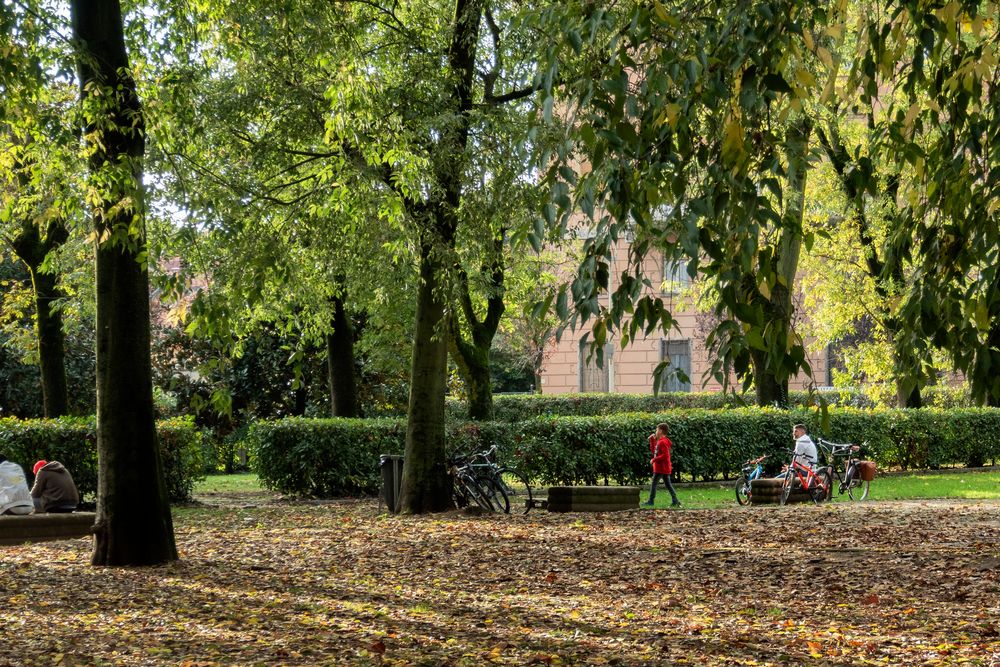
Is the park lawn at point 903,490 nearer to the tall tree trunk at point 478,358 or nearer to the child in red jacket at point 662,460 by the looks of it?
the child in red jacket at point 662,460

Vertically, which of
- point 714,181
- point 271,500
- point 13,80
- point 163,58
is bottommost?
point 271,500

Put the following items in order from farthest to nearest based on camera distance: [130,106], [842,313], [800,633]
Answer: [842,313], [130,106], [800,633]

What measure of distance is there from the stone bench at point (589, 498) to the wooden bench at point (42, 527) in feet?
20.6

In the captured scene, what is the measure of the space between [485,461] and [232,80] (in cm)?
681

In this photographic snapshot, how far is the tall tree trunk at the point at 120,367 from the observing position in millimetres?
11117

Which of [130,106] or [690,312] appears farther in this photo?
[690,312]

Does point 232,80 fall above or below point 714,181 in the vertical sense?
above

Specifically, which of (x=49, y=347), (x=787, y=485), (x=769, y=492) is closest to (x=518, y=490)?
(x=769, y=492)

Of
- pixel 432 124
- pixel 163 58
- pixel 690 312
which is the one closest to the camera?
pixel 163 58

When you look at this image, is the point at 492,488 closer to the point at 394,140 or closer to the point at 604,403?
the point at 394,140

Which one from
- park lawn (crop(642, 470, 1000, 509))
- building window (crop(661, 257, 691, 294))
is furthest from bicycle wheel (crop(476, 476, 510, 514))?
building window (crop(661, 257, 691, 294))

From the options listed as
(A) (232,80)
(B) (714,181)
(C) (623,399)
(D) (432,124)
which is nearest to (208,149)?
(A) (232,80)

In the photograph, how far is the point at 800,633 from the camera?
292 inches

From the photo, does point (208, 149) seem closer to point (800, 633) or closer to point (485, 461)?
point (485, 461)
